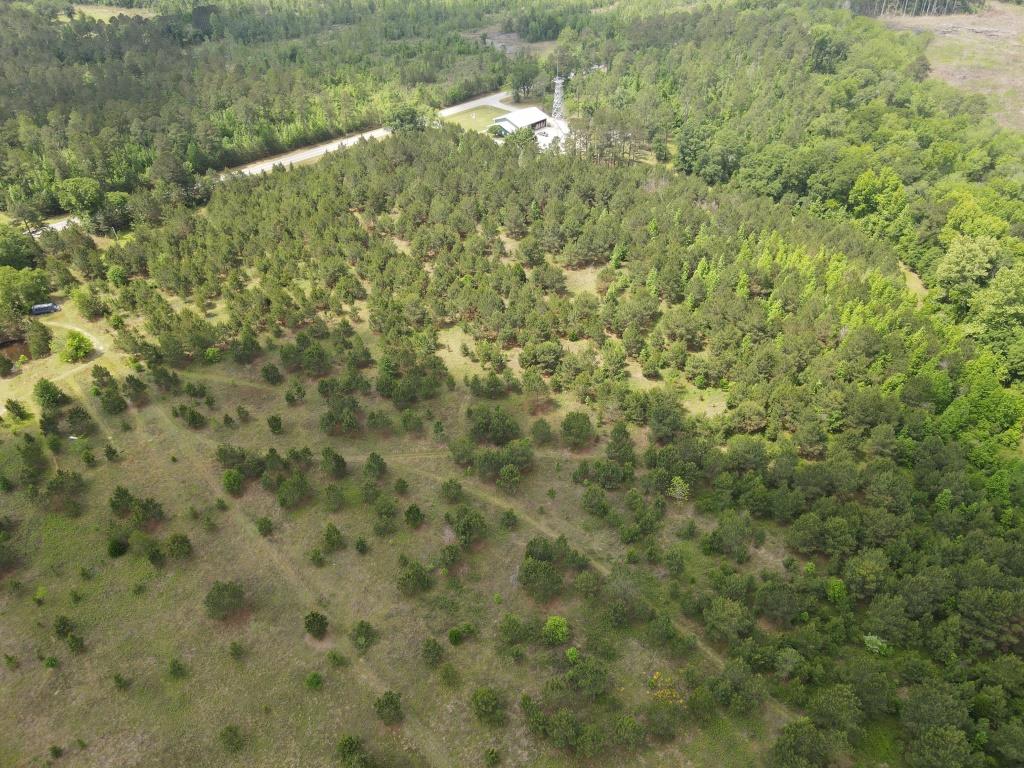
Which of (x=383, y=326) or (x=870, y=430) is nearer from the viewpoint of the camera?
(x=870, y=430)

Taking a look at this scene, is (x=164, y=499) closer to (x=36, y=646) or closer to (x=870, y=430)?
(x=36, y=646)

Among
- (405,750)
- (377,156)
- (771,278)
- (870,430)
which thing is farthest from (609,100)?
(405,750)

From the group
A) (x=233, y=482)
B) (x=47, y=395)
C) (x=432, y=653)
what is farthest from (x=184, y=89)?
(x=432, y=653)

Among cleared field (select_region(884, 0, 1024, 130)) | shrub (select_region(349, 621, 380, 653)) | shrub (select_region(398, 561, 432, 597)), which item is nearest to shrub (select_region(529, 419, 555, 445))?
shrub (select_region(398, 561, 432, 597))

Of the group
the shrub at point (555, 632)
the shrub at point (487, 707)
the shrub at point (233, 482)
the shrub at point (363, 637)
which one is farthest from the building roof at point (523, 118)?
the shrub at point (487, 707)

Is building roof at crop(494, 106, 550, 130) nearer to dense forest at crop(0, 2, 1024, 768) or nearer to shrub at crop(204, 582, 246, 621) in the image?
dense forest at crop(0, 2, 1024, 768)

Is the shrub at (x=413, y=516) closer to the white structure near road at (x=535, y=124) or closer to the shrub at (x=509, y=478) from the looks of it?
the shrub at (x=509, y=478)
